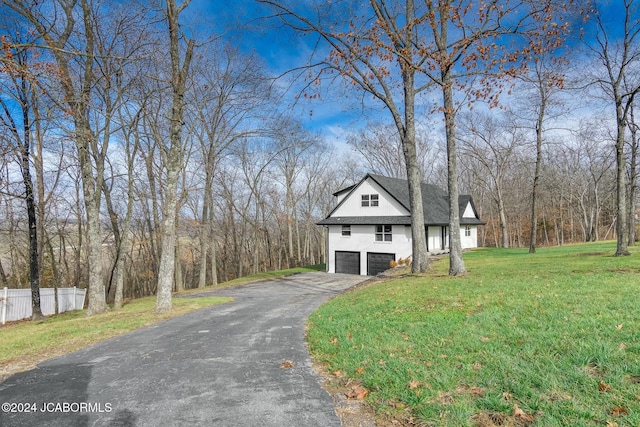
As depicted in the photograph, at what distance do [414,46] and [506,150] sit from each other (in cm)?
2564

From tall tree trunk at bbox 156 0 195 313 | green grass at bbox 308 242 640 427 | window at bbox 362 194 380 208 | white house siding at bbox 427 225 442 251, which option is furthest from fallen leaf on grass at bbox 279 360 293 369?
white house siding at bbox 427 225 442 251

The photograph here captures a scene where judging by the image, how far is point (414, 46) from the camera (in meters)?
11.8

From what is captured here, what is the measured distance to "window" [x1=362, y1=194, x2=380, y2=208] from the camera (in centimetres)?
2530

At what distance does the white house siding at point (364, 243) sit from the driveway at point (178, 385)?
17.7m

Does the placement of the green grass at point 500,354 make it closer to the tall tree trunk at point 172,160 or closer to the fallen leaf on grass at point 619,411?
the fallen leaf on grass at point 619,411

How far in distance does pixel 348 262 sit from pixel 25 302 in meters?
19.7

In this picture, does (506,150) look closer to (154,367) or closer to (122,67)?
(122,67)

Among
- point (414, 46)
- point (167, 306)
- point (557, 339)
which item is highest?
point (414, 46)

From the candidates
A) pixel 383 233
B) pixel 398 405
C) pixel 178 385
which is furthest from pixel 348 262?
pixel 398 405

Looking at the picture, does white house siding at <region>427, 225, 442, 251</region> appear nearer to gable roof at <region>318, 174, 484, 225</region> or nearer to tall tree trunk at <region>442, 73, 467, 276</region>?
gable roof at <region>318, 174, 484, 225</region>

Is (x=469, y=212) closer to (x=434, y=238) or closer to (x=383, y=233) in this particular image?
(x=434, y=238)

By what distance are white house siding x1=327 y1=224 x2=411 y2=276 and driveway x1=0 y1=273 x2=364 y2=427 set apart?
17655mm

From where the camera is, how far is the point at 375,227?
24812 millimetres

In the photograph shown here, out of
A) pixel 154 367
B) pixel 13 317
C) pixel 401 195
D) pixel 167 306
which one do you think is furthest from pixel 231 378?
pixel 401 195
